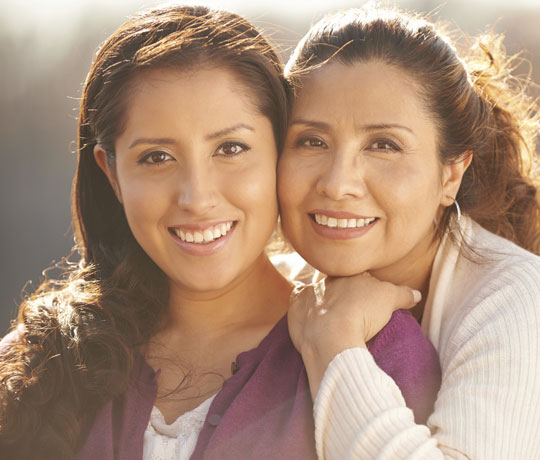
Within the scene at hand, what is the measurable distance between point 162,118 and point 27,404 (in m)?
0.95

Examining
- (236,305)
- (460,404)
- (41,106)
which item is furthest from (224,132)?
(41,106)

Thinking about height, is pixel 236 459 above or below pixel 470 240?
below

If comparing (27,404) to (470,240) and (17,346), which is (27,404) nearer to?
(17,346)

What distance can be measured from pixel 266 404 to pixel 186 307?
541mm

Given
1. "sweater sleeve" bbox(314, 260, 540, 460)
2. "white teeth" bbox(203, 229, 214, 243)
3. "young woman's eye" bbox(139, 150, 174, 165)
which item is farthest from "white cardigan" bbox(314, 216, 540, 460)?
"young woman's eye" bbox(139, 150, 174, 165)

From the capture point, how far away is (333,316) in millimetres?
2146

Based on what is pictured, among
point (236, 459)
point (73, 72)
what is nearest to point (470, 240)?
point (236, 459)

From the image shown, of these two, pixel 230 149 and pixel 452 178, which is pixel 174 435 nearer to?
pixel 230 149

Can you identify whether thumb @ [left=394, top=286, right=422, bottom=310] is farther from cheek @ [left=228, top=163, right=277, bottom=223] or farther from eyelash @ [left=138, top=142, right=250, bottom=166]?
eyelash @ [left=138, top=142, right=250, bottom=166]

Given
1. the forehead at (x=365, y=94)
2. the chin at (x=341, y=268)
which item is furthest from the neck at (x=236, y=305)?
the forehead at (x=365, y=94)

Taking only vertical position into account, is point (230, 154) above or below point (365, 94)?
below

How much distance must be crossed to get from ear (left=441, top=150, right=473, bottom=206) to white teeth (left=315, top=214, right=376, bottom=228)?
0.32 meters

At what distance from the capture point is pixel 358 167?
2256 mm

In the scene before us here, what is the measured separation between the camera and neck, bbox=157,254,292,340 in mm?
2469
